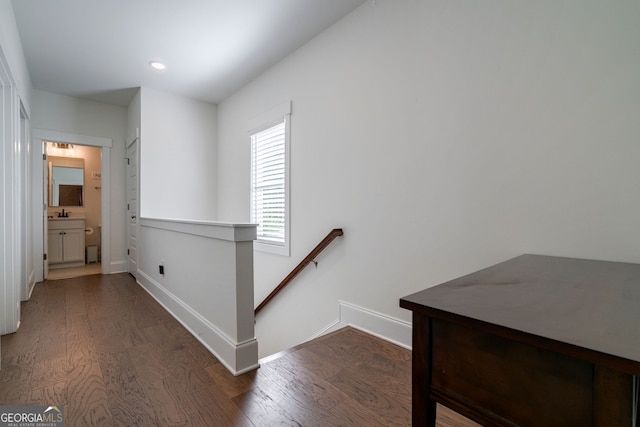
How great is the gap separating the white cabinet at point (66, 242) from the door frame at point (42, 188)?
3.64ft

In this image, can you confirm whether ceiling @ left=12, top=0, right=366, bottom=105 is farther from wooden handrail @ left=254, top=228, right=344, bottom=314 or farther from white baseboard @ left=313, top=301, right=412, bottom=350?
white baseboard @ left=313, top=301, right=412, bottom=350

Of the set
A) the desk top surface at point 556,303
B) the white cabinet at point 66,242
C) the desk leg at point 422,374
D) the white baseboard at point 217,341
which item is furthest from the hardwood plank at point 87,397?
the white cabinet at point 66,242

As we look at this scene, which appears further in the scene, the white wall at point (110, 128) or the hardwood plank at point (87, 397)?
the white wall at point (110, 128)

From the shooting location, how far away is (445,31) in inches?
70.7

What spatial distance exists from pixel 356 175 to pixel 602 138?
4.65 ft

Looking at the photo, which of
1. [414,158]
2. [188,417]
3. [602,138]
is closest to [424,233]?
[414,158]

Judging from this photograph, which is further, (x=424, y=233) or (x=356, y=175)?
(x=356, y=175)

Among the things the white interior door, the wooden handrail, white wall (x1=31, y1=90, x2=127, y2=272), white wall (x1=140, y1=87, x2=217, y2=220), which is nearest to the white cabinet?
white wall (x1=31, y1=90, x2=127, y2=272)

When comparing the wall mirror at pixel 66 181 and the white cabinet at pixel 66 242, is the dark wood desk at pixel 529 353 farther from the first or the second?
the wall mirror at pixel 66 181

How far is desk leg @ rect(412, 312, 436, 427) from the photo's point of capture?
0.69 meters

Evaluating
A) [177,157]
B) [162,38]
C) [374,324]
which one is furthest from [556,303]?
[177,157]

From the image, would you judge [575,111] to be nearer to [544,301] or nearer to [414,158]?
[414,158]

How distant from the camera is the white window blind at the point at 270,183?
10.4ft

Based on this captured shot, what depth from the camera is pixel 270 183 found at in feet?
11.0
